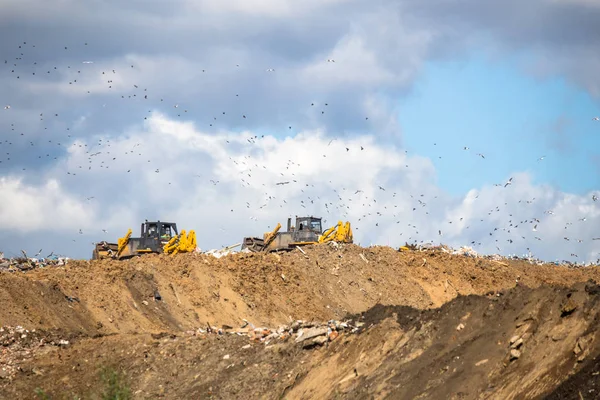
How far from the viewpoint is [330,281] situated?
44.2 meters

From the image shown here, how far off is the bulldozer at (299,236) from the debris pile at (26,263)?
1129 centimetres

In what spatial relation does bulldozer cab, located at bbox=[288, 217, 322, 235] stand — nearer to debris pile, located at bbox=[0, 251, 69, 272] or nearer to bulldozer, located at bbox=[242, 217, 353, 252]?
bulldozer, located at bbox=[242, 217, 353, 252]

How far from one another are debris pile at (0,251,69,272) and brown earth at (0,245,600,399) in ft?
15.9

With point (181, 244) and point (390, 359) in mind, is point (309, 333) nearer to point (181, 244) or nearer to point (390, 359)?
point (390, 359)

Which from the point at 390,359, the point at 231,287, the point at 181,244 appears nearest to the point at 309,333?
the point at 390,359

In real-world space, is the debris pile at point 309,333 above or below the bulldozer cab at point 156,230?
below

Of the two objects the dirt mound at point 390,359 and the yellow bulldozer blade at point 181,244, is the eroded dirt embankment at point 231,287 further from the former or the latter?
the dirt mound at point 390,359

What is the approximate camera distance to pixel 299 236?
51.3m

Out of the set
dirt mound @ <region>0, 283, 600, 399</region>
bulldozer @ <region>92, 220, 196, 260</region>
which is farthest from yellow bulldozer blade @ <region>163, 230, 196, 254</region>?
dirt mound @ <region>0, 283, 600, 399</region>

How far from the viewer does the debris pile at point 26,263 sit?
42.6m

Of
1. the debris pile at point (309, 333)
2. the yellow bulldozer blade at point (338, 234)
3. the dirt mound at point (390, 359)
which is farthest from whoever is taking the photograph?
the yellow bulldozer blade at point (338, 234)

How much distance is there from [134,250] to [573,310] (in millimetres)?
36557

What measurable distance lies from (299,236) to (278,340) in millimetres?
29953

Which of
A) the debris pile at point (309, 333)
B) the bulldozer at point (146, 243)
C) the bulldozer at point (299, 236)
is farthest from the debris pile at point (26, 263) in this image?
the debris pile at point (309, 333)
